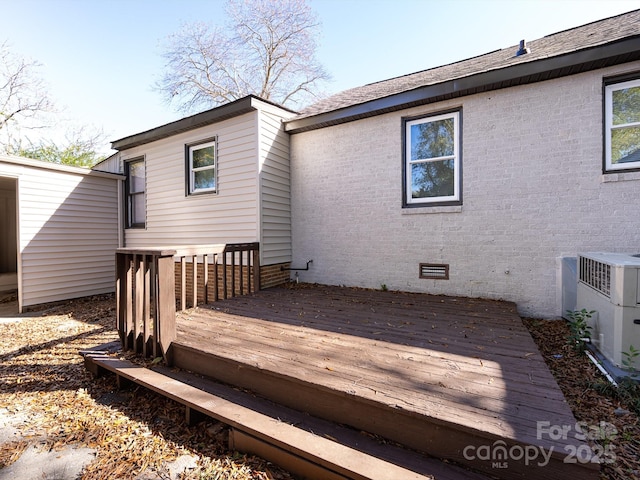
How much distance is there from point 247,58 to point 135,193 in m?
9.19

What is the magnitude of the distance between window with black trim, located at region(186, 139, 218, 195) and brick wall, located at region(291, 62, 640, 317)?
7.64ft

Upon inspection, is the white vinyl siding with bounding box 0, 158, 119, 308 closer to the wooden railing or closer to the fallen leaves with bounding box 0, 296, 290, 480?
the fallen leaves with bounding box 0, 296, 290, 480

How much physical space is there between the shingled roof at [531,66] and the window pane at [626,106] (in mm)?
372

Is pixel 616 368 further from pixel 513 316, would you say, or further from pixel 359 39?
pixel 359 39

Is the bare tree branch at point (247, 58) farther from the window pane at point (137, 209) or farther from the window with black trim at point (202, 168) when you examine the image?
the window with black trim at point (202, 168)

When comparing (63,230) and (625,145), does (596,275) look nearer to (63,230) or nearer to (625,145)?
(625,145)

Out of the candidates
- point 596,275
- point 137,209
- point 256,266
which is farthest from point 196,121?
point 596,275

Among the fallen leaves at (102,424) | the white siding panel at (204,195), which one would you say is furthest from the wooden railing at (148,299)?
the white siding panel at (204,195)

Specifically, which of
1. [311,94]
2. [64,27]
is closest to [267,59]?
[311,94]

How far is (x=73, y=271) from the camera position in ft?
22.5

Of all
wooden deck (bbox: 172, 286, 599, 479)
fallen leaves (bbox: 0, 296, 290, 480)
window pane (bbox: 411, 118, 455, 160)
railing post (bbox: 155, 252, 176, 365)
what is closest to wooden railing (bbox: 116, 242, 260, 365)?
railing post (bbox: 155, 252, 176, 365)

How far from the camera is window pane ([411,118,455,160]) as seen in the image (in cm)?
473

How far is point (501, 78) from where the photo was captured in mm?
4098

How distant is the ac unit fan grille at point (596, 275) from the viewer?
2.63m
